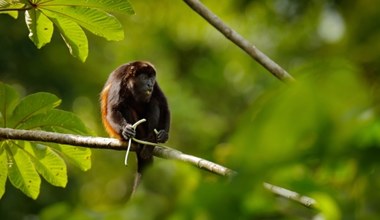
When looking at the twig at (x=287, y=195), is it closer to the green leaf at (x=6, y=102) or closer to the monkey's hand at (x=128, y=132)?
the green leaf at (x=6, y=102)

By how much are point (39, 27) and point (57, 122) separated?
39cm

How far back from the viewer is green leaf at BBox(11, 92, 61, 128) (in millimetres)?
3145

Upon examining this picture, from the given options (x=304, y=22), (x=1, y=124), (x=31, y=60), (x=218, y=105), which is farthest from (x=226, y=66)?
(x=1, y=124)

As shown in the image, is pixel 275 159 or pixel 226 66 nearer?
pixel 275 159

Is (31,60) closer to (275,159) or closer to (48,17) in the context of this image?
(48,17)

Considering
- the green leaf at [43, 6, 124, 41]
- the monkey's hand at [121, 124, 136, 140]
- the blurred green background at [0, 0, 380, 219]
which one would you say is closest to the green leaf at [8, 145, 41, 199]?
the green leaf at [43, 6, 124, 41]

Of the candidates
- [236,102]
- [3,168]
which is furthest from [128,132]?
[236,102]

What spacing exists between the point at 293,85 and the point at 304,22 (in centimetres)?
1380

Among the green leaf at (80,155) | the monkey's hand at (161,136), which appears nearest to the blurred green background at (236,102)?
the monkey's hand at (161,136)

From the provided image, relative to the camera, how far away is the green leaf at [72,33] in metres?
3.02

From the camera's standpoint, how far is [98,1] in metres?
2.86

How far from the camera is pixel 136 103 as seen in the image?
4902 millimetres

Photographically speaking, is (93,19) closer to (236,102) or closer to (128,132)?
(128,132)

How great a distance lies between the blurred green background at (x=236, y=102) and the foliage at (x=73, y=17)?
28.4 inches
